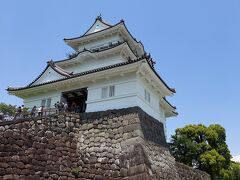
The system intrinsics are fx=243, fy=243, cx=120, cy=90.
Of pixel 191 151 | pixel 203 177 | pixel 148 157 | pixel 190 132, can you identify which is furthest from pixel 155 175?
pixel 190 132

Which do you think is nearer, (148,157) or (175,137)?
(148,157)

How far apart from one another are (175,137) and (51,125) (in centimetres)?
1265

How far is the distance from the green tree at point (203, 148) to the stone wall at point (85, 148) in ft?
26.6

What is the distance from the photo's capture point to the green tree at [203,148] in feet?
62.0

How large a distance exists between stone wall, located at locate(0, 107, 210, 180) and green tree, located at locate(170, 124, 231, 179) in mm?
8108

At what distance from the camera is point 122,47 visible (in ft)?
46.4

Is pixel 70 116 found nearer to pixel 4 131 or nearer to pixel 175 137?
pixel 4 131

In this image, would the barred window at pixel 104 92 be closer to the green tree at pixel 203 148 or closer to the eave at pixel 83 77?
the eave at pixel 83 77

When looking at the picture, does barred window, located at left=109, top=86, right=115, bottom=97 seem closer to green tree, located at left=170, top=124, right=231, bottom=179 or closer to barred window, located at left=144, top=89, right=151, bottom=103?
barred window, located at left=144, top=89, right=151, bottom=103

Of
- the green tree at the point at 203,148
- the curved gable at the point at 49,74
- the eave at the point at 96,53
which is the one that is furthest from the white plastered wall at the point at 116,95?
the green tree at the point at 203,148

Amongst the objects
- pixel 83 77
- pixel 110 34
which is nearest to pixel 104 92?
pixel 83 77

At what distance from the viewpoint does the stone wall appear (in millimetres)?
9070

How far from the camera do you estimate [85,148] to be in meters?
10.7

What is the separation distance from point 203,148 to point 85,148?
40.8 feet
